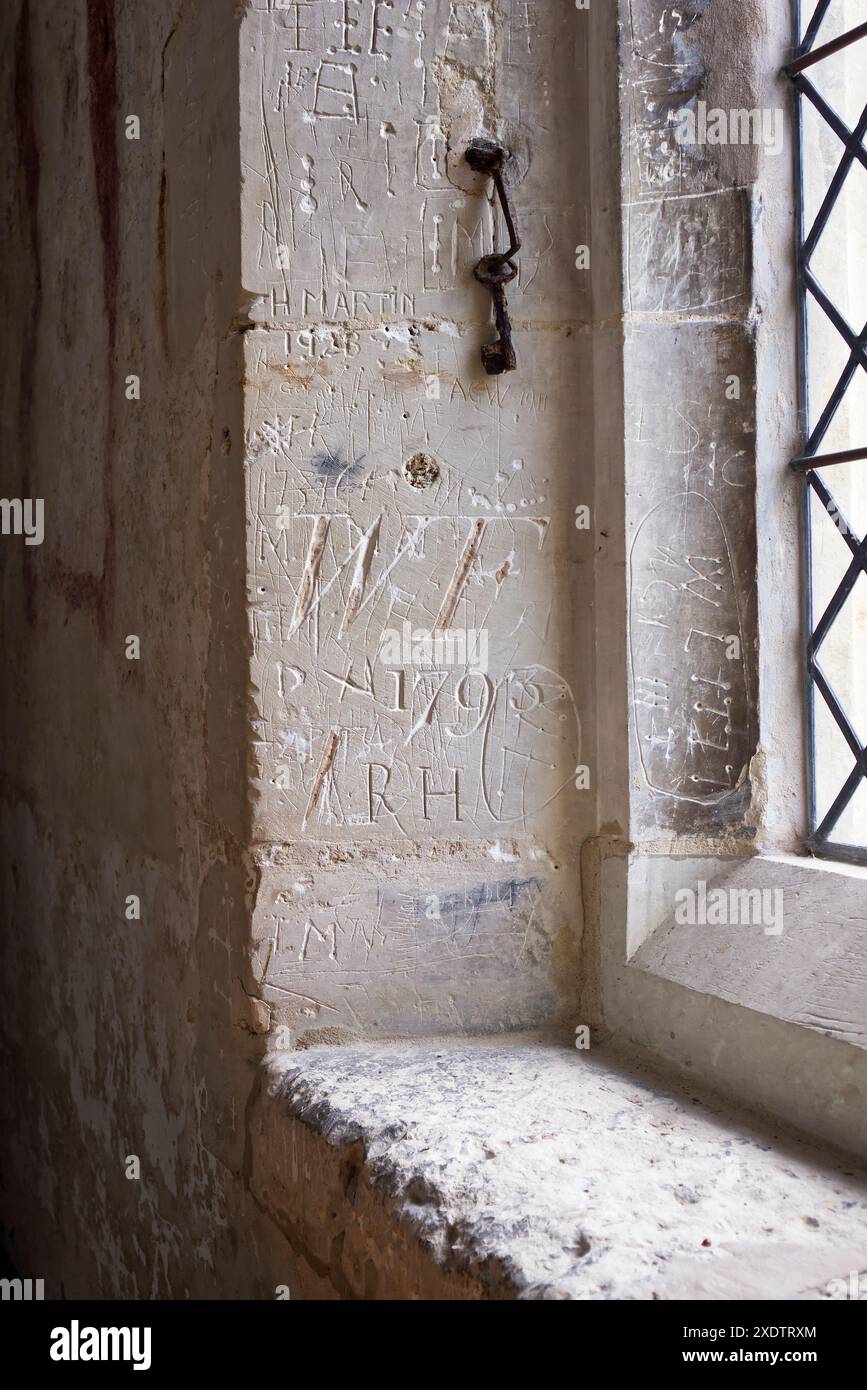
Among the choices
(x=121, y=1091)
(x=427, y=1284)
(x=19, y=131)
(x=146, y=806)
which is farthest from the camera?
(x=19, y=131)

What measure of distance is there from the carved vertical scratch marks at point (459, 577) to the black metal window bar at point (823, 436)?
0.55 meters

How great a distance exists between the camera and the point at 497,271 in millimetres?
2029

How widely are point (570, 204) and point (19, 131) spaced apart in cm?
240

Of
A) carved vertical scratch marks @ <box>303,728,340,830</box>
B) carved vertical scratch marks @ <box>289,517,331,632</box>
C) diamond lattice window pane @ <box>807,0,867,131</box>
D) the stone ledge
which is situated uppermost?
diamond lattice window pane @ <box>807,0,867,131</box>

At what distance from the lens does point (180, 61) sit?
2.30 metres

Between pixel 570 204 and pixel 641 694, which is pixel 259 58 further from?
pixel 641 694

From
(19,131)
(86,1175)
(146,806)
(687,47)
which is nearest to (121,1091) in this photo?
(86,1175)

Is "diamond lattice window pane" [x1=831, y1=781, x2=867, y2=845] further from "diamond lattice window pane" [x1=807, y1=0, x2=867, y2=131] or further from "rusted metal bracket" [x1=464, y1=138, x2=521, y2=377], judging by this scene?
"diamond lattice window pane" [x1=807, y1=0, x2=867, y2=131]

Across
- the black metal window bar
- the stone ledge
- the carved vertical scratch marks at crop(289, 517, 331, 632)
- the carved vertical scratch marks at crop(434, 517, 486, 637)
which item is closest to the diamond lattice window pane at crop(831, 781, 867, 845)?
the black metal window bar

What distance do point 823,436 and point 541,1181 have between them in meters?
1.27

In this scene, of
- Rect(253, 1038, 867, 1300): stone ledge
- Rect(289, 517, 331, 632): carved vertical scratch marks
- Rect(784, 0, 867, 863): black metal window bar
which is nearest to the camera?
Rect(253, 1038, 867, 1300): stone ledge

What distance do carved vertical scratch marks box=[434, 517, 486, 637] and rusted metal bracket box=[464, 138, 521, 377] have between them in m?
0.27

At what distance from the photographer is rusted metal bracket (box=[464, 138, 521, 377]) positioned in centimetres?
202

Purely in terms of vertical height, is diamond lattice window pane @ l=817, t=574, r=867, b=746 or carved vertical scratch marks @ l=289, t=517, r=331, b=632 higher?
carved vertical scratch marks @ l=289, t=517, r=331, b=632
